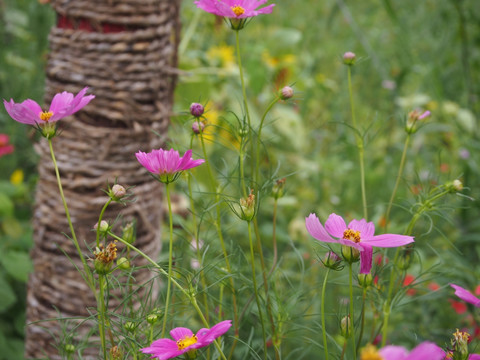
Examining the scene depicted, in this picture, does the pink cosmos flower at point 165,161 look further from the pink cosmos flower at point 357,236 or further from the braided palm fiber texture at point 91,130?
the braided palm fiber texture at point 91,130

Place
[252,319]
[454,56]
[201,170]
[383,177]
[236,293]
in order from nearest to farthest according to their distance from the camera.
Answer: [236,293]
[252,319]
[201,170]
[383,177]
[454,56]

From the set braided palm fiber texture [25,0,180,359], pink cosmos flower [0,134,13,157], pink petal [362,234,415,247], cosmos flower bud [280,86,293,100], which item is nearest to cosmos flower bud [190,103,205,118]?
cosmos flower bud [280,86,293,100]

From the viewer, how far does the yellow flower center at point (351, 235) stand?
36 cm

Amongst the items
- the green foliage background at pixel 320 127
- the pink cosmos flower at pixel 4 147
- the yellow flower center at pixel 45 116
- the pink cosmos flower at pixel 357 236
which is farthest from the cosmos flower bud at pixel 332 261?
the pink cosmos flower at pixel 4 147

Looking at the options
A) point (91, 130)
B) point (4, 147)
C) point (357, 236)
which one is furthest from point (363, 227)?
point (4, 147)

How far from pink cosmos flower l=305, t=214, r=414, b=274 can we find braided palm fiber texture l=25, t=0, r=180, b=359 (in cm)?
41

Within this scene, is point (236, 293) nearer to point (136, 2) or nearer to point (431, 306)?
point (136, 2)

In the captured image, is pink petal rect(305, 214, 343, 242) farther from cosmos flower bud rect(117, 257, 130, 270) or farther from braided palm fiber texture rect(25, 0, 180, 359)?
braided palm fiber texture rect(25, 0, 180, 359)

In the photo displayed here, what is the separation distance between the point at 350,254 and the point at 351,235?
2 cm

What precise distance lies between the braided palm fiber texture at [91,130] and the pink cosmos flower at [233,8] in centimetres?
28

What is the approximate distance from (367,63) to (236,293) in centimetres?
183

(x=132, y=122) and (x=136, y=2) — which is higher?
(x=136, y=2)

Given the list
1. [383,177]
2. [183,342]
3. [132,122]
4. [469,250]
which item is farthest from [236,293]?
[383,177]

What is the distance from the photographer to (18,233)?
Answer: 3.48 feet
